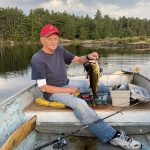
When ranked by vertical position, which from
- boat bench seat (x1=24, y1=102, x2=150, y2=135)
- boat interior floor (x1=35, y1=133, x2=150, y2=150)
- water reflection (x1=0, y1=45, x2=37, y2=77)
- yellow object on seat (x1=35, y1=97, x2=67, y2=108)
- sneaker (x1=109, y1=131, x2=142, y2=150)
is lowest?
water reflection (x1=0, y1=45, x2=37, y2=77)

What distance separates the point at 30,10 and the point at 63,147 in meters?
124

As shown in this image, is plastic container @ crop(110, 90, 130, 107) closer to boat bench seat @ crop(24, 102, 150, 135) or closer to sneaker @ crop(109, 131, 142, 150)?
boat bench seat @ crop(24, 102, 150, 135)

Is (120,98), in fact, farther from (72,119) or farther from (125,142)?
(125,142)

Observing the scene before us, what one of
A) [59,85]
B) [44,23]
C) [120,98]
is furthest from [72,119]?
[44,23]

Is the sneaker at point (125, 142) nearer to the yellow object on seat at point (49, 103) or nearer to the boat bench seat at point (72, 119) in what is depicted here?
the boat bench seat at point (72, 119)

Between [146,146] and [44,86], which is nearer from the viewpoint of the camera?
[146,146]

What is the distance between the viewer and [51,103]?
22.1 ft

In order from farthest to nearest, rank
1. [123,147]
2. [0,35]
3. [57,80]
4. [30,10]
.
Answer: [30,10], [0,35], [57,80], [123,147]

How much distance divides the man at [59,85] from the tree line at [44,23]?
10121 centimetres

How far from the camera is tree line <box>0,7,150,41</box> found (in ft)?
362

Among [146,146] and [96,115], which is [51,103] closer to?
[96,115]

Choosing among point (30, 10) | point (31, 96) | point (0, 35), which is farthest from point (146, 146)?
point (30, 10)

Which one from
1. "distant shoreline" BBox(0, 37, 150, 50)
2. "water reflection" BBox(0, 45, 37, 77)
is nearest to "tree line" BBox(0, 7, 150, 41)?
"distant shoreline" BBox(0, 37, 150, 50)

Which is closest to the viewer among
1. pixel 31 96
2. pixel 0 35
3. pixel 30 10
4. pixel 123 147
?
pixel 123 147
